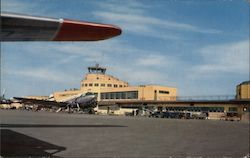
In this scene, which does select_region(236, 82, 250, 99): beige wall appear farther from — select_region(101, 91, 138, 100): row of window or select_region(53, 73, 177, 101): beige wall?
select_region(101, 91, 138, 100): row of window

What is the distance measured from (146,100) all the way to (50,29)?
139m

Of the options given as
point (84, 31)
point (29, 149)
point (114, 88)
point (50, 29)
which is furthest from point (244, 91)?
point (50, 29)

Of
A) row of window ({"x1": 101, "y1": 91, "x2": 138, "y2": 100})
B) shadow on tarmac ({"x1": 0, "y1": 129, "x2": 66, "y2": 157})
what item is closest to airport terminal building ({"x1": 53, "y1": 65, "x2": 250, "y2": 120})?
row of window ({"x1": 101, "y1": 91, "x2": 138, "y2": 100})

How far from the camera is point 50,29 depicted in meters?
10.7

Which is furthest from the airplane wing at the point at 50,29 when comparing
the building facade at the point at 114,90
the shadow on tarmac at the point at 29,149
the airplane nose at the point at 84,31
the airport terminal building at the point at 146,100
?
the building facade at the point at 114,90

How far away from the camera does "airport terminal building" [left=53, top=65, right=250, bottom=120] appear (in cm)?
11639

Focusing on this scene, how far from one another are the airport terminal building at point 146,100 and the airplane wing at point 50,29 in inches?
3928

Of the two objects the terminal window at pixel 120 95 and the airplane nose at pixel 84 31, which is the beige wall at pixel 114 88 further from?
the airplane nose at pixel 84 31

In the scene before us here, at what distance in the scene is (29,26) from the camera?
1059 cm

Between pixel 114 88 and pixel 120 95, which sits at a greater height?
pixel 114 88

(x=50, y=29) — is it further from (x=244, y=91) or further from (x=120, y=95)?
(x=120, y=95)

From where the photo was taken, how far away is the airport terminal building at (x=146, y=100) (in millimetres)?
116394

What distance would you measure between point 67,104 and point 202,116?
37674mm

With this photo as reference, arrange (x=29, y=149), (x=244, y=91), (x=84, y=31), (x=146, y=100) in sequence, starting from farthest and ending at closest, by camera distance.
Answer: (x=146, y=100) → (x=244, y=91) → (x=29, y=149) → (x=84, y=31)
